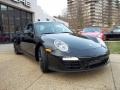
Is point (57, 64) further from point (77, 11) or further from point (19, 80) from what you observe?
point (77, 11)

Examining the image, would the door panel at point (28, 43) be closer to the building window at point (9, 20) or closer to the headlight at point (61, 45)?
the headlight at point (61, 45)

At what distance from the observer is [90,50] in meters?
4.47

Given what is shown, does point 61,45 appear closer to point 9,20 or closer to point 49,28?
point 49,28

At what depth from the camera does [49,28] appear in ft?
19.4

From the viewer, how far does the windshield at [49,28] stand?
18.8 ft

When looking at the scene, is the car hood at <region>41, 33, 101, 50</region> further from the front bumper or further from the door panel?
the door panel

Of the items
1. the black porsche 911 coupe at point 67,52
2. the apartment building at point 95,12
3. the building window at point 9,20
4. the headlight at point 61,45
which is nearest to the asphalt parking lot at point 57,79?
the black porsche 911 coupe at point 67,52

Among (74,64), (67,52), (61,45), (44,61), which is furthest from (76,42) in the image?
(44,61)

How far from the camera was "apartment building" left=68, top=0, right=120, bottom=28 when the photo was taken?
167ft

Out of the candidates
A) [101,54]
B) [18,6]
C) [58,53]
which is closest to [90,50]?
[101,54]

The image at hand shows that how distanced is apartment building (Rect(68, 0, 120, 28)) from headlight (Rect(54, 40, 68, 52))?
41.8 meters

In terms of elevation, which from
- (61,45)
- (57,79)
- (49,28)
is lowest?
(57,79)

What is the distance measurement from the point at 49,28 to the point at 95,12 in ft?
172

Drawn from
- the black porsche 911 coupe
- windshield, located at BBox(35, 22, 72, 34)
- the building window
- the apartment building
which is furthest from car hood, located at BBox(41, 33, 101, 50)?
the apartment building
